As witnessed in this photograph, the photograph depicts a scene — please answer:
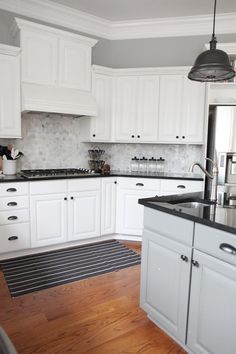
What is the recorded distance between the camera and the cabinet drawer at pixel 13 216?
9.75 feet

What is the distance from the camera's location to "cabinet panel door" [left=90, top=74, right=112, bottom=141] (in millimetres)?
3768

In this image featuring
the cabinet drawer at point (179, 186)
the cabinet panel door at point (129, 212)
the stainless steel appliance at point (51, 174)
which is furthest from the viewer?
the cabinet panel door at point (129, 212)

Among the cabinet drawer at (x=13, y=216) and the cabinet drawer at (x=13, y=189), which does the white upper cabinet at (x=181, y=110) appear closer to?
the cabinet drawer at (x=13, y=189)

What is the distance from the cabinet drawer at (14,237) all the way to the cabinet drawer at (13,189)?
1.18 feet

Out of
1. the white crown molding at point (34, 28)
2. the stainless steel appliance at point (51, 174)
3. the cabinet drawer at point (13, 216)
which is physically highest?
the white crown molding at point (34, 28)

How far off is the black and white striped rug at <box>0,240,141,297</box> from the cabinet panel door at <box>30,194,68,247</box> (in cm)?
18

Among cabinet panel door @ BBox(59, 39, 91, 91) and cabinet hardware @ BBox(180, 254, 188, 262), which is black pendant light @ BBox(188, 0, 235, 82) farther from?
cabinet panel door @ BBox(59, 39, 91, 91)

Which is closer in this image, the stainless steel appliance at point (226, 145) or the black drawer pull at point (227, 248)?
the black drawer pull at point (227, 248)

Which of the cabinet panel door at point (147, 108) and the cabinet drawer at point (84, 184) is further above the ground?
the cabinet panel door at point (147, 108)

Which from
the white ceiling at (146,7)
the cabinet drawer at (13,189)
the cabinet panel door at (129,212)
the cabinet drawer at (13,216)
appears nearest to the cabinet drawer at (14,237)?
the cabinet drawer at (13,216)

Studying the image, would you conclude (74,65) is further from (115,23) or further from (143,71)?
(115,23)

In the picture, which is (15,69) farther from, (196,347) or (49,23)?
(196,347)

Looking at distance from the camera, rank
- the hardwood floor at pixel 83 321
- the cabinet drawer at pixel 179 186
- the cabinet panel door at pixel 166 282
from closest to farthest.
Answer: the cabinet panel door at pixel 166 282, the hardwood floor at pixel 83 321, the cabinet drawer at pixel 179 186

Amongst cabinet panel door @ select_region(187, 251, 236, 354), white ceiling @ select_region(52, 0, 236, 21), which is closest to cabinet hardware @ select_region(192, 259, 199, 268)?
cabinet panel door @ select_region(187, 251, 236, 354)
